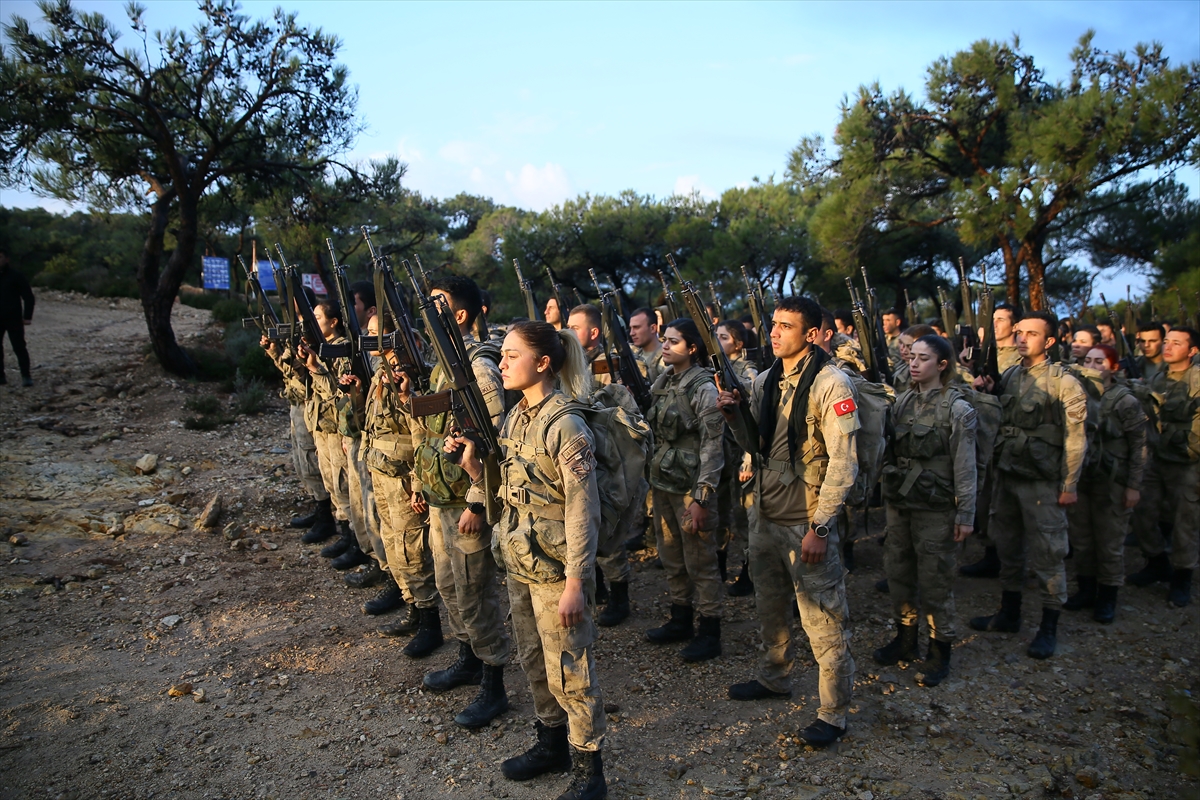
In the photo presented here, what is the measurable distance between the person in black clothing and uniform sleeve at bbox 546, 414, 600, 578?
1049 centimetres

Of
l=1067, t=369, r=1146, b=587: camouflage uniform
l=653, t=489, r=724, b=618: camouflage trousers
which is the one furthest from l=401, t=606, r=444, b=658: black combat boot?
l=1067, t=369, r=1146, b=587: camouflage uniform

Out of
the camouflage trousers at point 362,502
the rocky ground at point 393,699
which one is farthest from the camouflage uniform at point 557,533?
the camouflage trousers at point 362,502

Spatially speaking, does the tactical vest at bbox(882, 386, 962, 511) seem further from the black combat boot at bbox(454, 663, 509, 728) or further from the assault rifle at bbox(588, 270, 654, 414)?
the black combat boot at bbox(454, 663, 509, 728)

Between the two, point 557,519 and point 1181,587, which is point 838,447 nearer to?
point 557,519

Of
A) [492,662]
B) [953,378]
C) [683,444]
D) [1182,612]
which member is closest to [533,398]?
[492,662]

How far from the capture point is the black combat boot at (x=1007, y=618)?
17.6 feet

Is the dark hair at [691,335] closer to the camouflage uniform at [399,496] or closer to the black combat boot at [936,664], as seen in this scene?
the camouflage uniform at [399,496]

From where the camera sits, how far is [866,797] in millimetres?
3465

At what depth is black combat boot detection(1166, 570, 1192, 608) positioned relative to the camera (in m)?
6.11

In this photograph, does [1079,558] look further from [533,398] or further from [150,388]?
[150,388]

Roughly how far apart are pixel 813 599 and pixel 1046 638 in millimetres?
2392

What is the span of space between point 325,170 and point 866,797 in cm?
1163

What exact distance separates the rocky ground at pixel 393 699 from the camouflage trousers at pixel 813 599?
33cm

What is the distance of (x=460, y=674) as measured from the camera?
14.5ft
